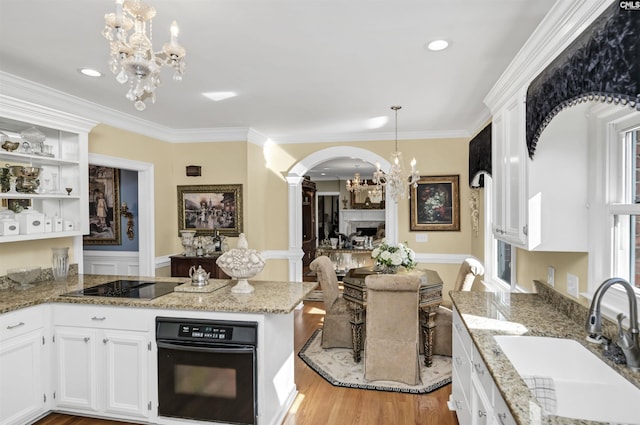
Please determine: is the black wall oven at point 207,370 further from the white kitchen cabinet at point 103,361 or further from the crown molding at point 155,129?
the crown molding at point 155,129

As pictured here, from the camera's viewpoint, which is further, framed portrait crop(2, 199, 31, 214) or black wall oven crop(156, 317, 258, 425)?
framed portrait crop(2, 199, 31, 214)

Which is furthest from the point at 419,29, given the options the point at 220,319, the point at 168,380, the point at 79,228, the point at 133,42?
the point at 79,228

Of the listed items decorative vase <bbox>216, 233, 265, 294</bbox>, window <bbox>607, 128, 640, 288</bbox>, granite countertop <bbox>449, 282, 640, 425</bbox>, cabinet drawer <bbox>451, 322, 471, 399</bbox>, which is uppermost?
window <bbox>607, 128, 640, 288</bbox>

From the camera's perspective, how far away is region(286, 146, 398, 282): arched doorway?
17.2 ft

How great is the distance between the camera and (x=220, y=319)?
2328mm

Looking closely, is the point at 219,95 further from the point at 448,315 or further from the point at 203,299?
the point at 448,315

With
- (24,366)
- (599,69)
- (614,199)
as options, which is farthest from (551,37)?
(24,366)

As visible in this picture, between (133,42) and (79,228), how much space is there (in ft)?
7.97

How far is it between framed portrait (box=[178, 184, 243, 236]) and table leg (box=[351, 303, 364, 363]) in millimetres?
2053

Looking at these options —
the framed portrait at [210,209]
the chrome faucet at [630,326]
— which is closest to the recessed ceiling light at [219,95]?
the framed portrait at [210,209]

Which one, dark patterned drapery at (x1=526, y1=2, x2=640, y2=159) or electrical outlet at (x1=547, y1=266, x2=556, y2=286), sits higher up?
dark patterned drapery at (x1=526, y1=2, x2=640, y2=159)

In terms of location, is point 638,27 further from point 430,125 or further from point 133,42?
point 430,125

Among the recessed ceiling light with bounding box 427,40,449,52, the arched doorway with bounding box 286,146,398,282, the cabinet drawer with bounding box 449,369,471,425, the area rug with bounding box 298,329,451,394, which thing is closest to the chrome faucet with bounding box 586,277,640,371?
the cabinet drawer with bounding box 449,369,471,425

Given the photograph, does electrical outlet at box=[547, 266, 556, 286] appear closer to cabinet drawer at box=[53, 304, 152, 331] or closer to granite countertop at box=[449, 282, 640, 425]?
granite countertop at box=[449, 282, 640, 425]
